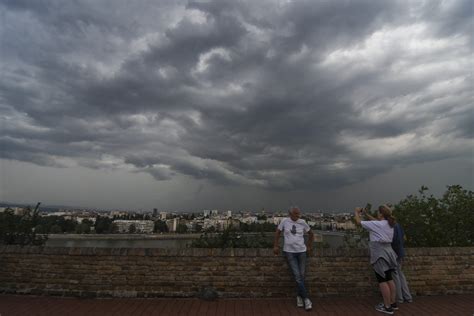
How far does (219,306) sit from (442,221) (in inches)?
270

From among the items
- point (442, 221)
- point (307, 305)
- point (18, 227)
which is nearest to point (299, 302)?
point (307, 305)

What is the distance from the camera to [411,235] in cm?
843

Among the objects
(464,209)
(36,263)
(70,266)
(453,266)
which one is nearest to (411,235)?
(464,209)

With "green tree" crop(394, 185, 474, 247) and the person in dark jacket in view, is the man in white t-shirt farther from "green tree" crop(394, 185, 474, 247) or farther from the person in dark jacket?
"green tree" crop(394, 185, 474, 247)

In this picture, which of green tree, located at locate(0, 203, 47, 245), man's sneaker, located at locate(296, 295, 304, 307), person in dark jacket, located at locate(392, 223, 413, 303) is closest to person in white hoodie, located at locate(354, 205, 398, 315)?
person in dark jacket, located at locate(392, 223, 413, 303)

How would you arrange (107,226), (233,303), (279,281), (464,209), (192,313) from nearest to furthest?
(192,313) → (233,303) → (279,281) → (464,209) → (107,226)

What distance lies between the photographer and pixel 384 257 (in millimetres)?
4734

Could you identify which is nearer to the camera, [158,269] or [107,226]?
[158,269]

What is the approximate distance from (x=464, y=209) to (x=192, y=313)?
7820 millimetres

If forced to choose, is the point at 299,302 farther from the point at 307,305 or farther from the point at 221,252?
the point at 221,252

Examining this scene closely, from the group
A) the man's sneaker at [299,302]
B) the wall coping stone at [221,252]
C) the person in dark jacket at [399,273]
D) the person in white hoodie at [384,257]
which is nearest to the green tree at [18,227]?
the wall coping stone at [221,252]

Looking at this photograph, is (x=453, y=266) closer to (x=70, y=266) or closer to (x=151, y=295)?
(x=151, y=295)

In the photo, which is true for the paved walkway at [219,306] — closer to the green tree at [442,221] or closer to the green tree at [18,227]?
the green tree at [442,221]

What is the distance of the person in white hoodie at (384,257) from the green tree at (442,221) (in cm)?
418
